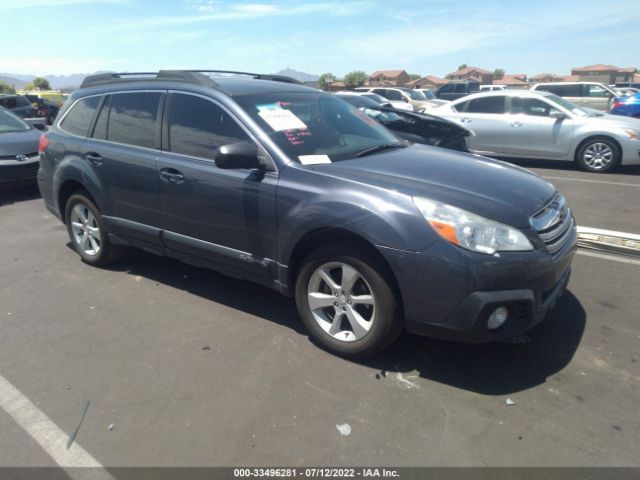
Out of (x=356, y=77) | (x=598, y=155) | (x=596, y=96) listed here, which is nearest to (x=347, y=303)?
(x=598, y=155)

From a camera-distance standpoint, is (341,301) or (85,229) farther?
(85,229)

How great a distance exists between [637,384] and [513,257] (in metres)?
1.11

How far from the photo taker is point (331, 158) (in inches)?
138

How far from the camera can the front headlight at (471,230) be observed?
8.99ft

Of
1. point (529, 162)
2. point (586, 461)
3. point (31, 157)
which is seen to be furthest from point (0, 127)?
point (529, 162)

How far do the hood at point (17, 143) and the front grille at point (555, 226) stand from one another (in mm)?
8058

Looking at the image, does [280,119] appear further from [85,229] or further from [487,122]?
[487,122]

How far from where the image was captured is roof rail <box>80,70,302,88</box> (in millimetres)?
3963

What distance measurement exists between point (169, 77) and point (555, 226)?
3.24 meters

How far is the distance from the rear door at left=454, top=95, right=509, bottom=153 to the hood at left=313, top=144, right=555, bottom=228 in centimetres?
741

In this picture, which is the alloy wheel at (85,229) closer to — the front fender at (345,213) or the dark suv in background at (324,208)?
the dark suv in background at (324,208)

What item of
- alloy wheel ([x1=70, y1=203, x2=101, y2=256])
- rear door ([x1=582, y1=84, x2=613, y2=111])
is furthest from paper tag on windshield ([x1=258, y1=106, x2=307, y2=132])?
rear door ([x1=582, y1=84, x2=613, y2=111])

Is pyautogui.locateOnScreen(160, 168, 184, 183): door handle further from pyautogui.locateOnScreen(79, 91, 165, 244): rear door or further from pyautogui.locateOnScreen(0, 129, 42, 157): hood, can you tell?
pyautogui.locateOnScreen(0, 129, 42, 157): hood

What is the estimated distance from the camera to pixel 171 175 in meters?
3.87
